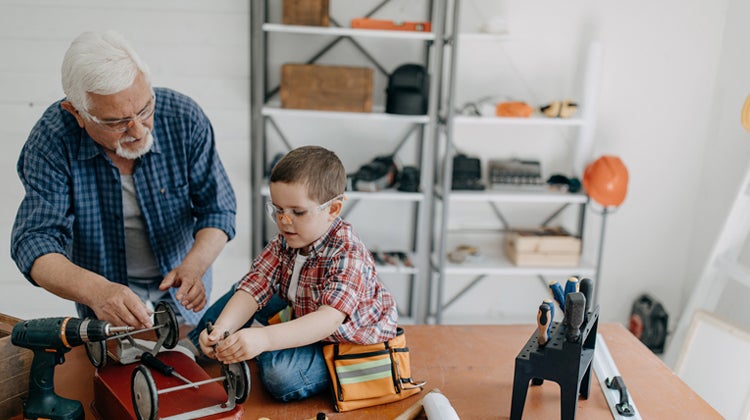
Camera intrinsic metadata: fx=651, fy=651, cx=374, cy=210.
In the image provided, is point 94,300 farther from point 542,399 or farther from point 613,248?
point 613,248

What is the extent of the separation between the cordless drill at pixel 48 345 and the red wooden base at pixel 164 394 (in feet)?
0.25

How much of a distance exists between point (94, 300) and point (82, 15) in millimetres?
2290

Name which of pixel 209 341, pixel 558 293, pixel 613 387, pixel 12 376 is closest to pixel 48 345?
pixel 12 376

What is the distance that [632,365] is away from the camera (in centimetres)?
188

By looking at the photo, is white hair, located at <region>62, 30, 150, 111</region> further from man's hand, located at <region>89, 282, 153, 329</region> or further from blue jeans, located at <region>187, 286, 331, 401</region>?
blue jeans, located at <region>187, 286, 331, 401</region>

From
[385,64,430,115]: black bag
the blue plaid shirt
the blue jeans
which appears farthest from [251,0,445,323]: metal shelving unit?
the blue jeans

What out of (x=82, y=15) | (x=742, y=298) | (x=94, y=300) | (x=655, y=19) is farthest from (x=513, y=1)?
(x=94, y=300)

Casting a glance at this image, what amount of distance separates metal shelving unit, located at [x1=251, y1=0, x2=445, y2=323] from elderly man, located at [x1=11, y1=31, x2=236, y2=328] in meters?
1.26

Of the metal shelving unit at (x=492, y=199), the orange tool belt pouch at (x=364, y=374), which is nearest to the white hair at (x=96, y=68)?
the orange tool belt pouch at (x=364, y=374)

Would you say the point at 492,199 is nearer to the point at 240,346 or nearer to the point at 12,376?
the point at 240,346

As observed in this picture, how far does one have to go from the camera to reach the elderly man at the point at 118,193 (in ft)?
5.66

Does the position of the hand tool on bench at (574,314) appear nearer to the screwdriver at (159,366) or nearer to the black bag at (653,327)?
the screwdriver at (159,366)

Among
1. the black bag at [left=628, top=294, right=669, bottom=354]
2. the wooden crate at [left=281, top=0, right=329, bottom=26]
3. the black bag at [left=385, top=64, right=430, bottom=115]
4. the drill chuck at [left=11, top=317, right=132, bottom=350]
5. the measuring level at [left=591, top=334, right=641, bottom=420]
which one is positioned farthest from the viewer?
the black bag at [left=628, top=294, right=669, bottom=354]

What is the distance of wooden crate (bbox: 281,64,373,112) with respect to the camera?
3.30m
